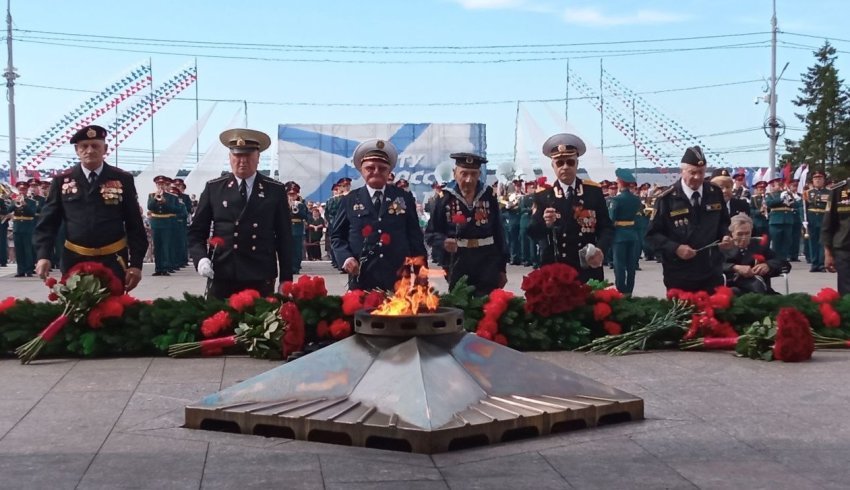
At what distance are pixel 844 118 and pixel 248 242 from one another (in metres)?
64.1

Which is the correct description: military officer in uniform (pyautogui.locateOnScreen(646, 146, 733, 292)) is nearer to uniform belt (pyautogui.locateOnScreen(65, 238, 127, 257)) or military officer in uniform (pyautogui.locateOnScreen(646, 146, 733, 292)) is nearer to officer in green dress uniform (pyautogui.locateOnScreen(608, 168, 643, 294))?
officer in green dress uniform (pyautogui.locateOnScreen(608, 168, 643, 294))

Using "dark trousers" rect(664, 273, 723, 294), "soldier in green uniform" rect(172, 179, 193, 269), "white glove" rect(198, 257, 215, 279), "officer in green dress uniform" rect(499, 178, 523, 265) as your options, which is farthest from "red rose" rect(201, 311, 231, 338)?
"officer in green dress uniform" rect(499, 178, 523, 265)

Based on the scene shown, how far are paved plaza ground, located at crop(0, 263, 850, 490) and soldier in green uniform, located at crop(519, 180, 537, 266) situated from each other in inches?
658

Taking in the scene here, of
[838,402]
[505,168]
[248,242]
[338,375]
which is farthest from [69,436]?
[505,168]

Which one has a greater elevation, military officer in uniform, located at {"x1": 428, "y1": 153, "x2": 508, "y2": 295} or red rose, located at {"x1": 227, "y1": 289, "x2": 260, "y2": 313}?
military officer in uniform, located at {"x1": 428, "y1": 153, "x2": 508, "y2": 295}

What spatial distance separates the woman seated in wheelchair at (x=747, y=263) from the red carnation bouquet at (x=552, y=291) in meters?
2.27

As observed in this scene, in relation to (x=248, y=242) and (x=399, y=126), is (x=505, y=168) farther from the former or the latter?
(x=248, y=242)

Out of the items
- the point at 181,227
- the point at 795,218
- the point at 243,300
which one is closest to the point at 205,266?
the point at 243,300

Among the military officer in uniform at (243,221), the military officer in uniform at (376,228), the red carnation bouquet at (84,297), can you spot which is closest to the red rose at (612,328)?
the military officer in uniform at (376,228)

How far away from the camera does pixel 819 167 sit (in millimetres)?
64875

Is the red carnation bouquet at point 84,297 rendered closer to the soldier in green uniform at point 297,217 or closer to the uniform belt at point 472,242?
the uniform belt at point 472,242

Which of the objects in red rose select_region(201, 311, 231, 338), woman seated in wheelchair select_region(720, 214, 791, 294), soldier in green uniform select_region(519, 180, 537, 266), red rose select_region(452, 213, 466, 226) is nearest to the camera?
red rose select_region(201, 311, 231, 338)

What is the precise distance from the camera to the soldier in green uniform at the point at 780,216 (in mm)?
23141

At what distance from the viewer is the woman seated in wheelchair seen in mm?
10078
